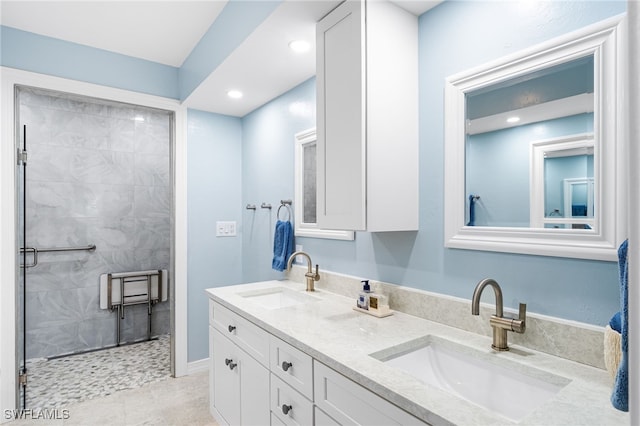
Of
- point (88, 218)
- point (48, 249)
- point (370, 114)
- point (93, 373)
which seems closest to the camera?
point (370, 114)

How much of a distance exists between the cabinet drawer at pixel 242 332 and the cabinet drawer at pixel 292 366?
0.07 m

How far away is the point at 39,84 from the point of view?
7.69 ft

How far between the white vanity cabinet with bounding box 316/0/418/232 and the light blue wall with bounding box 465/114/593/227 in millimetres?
276

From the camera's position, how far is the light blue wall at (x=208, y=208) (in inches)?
116

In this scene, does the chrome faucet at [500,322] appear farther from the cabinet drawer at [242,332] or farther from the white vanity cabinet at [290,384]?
the cabinet drawer at [242,332]

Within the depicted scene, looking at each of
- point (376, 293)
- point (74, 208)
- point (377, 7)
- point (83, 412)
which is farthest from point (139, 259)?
point (377, 7)

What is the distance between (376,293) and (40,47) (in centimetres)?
268

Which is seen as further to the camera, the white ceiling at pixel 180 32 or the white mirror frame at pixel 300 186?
the white mirror frame at pixel 300 186

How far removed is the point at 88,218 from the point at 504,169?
3.57 meters

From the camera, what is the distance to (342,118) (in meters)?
1.56

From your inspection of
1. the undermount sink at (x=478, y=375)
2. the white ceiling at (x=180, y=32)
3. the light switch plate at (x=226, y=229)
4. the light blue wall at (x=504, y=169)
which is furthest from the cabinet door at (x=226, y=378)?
the white ceiling at (x=180, y=32)

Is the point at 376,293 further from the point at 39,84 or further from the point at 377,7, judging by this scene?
the point at 39,84

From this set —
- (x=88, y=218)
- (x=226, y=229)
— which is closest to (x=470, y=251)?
(x=226, y=229)

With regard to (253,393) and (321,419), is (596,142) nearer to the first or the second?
(321,419)
